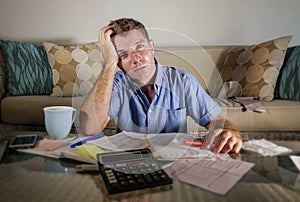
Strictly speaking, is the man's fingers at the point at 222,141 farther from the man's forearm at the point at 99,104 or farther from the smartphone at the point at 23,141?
the smartphone at the point at 23,141

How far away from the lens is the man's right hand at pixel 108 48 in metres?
1.13

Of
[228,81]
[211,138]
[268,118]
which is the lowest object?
[268,118]

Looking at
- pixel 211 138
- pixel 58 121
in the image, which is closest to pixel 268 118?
pixel 211 138

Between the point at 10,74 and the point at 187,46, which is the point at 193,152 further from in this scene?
the point at 10,74

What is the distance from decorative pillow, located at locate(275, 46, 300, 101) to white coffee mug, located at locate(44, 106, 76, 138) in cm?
148

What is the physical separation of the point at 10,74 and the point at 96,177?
1.71 m

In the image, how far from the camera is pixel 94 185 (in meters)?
0.67

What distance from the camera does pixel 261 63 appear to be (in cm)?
208

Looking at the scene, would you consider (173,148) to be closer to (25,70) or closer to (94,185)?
(94,185)

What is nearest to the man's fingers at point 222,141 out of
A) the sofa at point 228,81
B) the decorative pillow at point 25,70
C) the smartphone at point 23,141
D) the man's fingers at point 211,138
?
the man's fingers at point 211,138

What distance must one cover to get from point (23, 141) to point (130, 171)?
42cm

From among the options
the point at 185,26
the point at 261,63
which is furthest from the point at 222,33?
the point at 261,63

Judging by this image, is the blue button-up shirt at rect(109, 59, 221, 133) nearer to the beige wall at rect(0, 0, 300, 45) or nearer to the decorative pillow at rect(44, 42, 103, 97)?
the decorative pillow at rect(44, 42, 103, 97)

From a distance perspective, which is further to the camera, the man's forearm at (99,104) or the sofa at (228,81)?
the sofa at (228,81)
